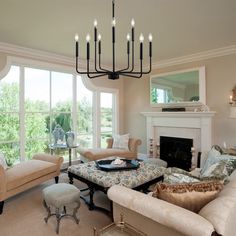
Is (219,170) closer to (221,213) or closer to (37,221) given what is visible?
(221,213)

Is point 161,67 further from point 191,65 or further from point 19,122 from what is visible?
point 19,122

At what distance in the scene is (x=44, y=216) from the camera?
8.86 feet

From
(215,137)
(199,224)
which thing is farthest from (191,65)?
(199,224)

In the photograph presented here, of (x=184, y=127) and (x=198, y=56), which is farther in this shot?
(x=184, y=127)

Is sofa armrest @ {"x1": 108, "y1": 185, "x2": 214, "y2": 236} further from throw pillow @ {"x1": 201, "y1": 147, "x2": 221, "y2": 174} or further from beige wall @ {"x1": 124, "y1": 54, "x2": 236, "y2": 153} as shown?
beige wall @ {"x1": 124, "y1": 54, "x2": 236, "y2": 153}

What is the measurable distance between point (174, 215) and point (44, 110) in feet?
13.1

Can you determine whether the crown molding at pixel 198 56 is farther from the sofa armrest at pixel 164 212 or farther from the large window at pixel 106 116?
the sofa armrest at pixel 164 212

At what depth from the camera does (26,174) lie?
3139mm

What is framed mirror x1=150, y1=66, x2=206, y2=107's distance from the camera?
461 centimetres

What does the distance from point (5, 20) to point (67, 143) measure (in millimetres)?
2610

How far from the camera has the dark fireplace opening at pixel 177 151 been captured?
4.88 m

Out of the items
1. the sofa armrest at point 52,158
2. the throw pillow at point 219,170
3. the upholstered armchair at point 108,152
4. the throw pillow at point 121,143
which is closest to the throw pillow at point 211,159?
the throw pillow at point 219,170

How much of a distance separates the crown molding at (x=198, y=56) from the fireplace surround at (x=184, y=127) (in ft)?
4.07

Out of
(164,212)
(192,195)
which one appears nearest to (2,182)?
(164,212)
